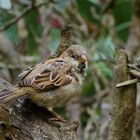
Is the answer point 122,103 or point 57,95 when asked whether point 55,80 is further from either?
point 122,103

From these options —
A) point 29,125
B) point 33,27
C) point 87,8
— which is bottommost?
point 29,125

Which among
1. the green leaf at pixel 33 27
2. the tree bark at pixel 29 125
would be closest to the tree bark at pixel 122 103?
the tree bark at pixel 29 125

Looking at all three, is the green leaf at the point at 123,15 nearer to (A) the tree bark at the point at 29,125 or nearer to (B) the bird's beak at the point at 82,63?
(B) the bird's beak at the point at 82,63

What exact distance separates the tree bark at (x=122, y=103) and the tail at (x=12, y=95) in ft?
1.57

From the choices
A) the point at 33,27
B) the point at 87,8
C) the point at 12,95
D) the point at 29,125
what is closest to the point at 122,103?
the point at 29,125

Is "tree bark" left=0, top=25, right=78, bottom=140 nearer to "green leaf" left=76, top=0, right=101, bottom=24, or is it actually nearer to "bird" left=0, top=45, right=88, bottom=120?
"bird" left=0, top=45, right=88, bottom=120

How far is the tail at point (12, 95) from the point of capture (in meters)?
2.31

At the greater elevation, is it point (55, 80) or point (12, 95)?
point (55, 80)

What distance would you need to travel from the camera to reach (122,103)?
6.99ft

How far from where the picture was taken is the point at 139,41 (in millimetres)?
4617

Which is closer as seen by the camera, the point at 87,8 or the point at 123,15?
the point at 87,8

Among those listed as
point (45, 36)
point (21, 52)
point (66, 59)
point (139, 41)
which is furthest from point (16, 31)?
point (66, 59)

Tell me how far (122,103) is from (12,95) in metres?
0.54

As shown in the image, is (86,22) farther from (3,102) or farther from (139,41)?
(3,102)
